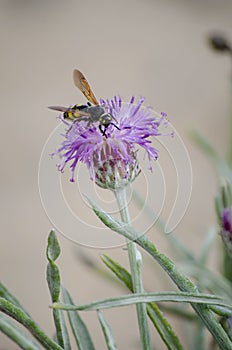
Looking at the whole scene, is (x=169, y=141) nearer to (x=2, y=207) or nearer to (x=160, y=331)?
(x=160, y=331)

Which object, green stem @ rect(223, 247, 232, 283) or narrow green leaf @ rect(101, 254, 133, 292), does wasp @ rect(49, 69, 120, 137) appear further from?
green stem @ rect(223, 247, 232, 283)

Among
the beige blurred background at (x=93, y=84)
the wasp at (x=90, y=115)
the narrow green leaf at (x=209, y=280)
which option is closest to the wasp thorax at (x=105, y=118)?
the wasp at (x=90, y=115)

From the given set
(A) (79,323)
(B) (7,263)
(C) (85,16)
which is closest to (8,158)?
(B) (7,263)

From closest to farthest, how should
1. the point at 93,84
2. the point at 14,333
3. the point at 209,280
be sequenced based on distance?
the point at 14,333, the point at 209,280, the point at 93,84

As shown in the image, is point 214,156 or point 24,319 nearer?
point 24,319

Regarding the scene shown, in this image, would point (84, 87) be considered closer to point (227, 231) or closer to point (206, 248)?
point (227, 231)

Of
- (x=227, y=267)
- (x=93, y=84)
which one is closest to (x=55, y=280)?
(x=227, y=267)

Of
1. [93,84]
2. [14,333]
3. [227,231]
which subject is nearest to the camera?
[14,333]

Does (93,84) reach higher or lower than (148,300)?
higher

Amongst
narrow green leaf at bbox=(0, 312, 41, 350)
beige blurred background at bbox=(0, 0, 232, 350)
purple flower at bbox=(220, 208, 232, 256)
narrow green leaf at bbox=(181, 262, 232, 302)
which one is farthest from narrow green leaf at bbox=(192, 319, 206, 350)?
beige blurred background at bbox=(0, 0, 232, 350)
